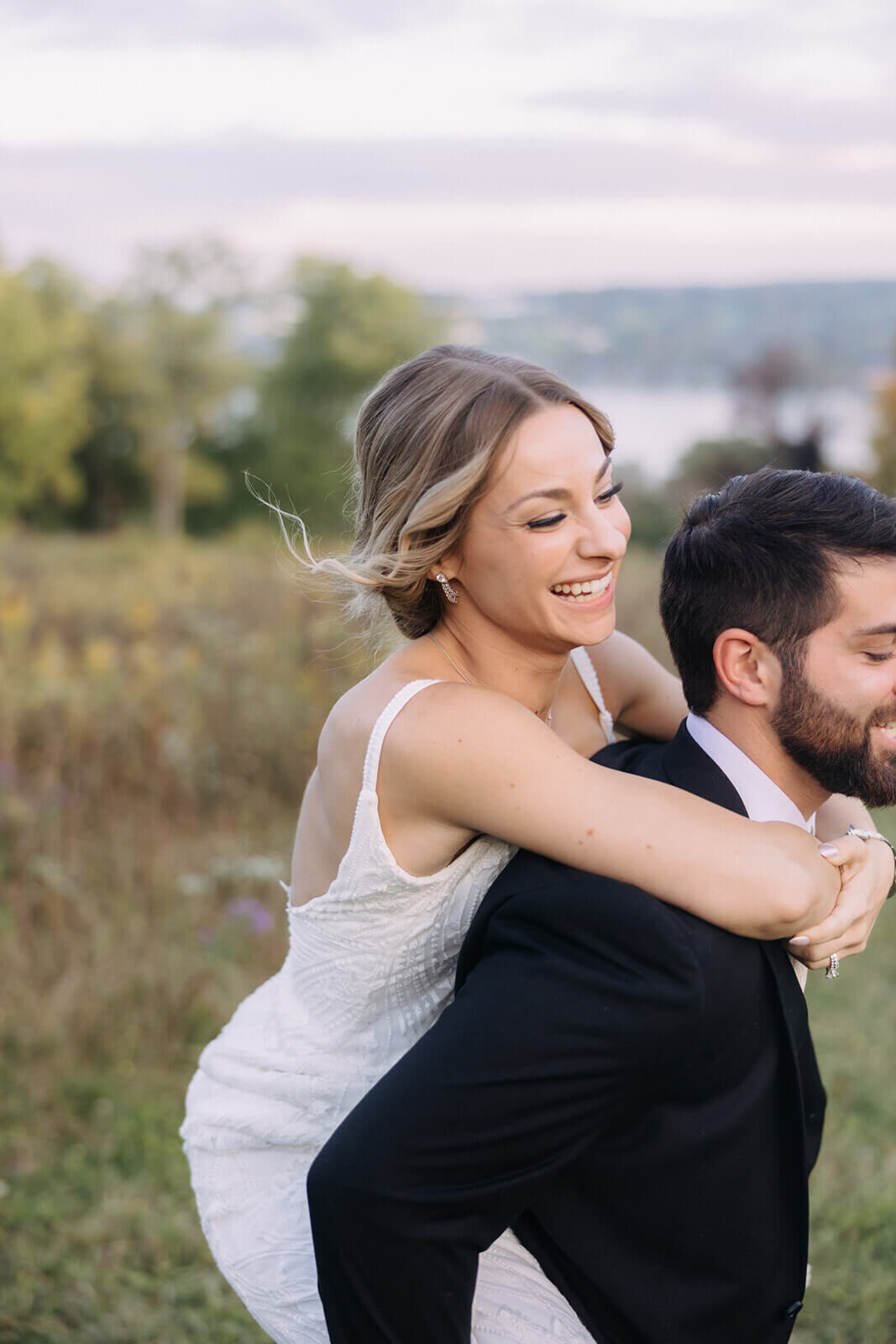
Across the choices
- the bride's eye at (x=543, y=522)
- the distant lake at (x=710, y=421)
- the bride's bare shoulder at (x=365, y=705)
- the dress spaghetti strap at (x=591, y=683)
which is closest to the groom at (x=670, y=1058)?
the bride's eye at (x=543, y=522)

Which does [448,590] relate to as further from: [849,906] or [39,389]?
[39,389]

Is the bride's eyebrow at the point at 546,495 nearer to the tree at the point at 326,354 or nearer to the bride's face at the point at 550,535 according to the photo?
the bride's face at the point at 550,535

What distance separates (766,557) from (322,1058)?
1365 mm

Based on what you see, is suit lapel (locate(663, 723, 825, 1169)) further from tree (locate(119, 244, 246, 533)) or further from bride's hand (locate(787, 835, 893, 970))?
tree (locate(119, 244, 246, 533))

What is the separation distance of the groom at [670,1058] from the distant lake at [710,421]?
74.4 ft

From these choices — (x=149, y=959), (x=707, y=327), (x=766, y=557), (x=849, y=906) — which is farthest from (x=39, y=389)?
(x=849, y=906)

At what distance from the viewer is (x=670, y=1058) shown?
1978 millimetres

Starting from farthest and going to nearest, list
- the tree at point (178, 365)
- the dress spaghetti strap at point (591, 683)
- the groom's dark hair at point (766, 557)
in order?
1. the tree at point (178, 365)
2. the dress spaghetti strap at point (591, 683)
3. the groom's dark hair at point (766, 557)

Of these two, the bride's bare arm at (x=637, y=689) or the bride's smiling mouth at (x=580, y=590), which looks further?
the bride's bare arm at (x=637, y=689)

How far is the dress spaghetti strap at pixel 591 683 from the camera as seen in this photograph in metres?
3.12

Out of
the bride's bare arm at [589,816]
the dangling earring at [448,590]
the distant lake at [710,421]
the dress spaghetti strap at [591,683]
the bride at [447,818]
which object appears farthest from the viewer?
the distant lake at [710,421]

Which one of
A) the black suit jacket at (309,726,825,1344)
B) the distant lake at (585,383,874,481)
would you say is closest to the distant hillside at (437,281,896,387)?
the distant lake at (585,383,874,481)

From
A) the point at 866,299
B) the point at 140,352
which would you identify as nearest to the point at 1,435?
the point at 140,352

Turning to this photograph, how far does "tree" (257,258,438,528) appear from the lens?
180ft
